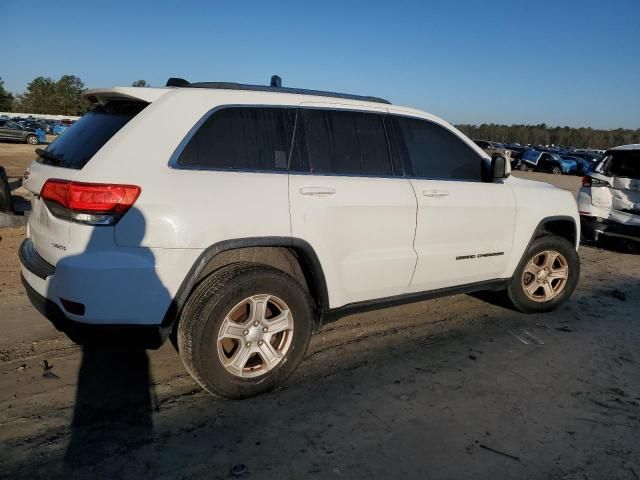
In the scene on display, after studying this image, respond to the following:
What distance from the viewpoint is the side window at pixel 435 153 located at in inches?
150

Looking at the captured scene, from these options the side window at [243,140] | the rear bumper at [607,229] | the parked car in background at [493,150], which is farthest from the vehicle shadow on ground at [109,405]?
the rear bumper at [607,229]

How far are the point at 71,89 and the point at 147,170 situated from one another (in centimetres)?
Answer: 11066

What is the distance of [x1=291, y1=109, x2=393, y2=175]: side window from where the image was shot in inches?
130

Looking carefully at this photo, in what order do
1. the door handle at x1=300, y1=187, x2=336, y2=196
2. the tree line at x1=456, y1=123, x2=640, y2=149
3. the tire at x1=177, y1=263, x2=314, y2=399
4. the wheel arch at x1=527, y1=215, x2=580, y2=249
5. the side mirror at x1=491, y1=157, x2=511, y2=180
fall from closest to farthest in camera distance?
the tire at x1=177, y1=263, x2=314, y2=399 < the door handle at x1=300, y1=187, x2=336, y2=196 < the side mirror at x1=491, y1=157, x2=511, y2=180 < the wheel arch at x1=527, y1=215, x2=580, y2=249 < the tree line at x1=456, y1=123, x2=640, y2=149

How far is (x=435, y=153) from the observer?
13.0 ft

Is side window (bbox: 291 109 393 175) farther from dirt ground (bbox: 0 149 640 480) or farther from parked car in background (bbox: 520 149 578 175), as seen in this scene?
parked car in background (bbox: 520 149 578 175)

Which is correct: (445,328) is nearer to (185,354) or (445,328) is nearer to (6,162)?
(185,354)

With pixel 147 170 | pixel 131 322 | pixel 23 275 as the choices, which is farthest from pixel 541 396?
pixel 23 275

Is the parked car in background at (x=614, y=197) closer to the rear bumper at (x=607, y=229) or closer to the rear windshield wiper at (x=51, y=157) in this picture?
the rear bumper at (x=607, y=229)

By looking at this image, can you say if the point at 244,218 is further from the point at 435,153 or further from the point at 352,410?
the point at 435,153

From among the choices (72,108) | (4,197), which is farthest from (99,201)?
(72,108)

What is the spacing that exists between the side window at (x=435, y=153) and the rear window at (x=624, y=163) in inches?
195

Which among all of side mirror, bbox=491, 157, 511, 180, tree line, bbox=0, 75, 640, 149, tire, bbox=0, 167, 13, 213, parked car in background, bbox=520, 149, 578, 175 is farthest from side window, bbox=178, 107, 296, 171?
tree line, bbox=0, 75, 640, 149

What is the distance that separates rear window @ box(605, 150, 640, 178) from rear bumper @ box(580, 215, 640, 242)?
79 centimetres
